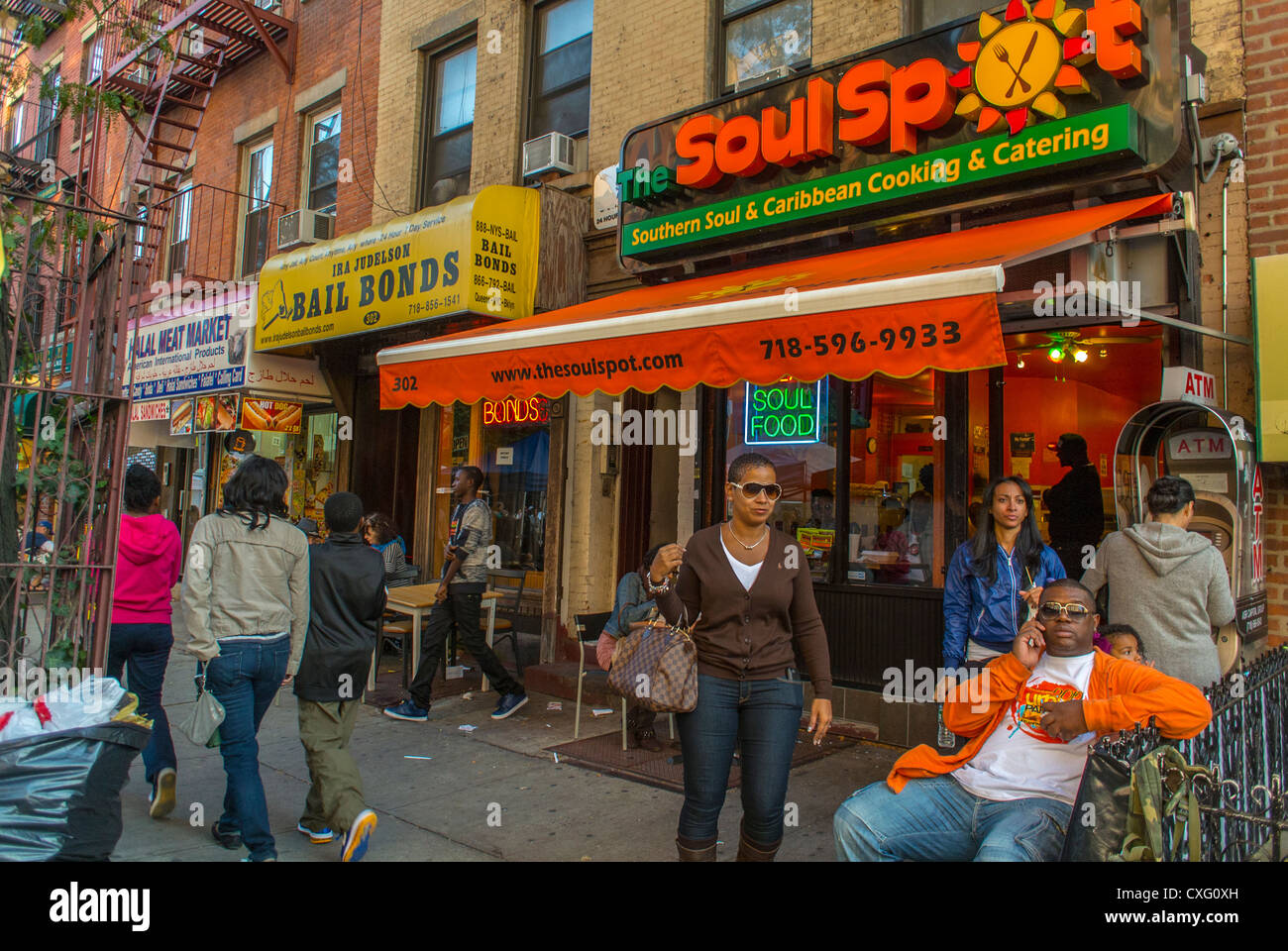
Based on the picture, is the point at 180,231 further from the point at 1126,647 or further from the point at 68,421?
the point at 1126,647

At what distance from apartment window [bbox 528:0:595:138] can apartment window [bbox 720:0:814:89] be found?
1865mm

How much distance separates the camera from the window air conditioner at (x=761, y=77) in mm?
7664

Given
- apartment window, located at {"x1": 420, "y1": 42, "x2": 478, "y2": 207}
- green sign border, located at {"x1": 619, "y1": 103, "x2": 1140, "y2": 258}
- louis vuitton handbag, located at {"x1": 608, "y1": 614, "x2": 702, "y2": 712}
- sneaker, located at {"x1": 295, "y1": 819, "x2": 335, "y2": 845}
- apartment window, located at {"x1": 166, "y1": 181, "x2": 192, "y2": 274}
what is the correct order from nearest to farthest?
louis vuitton handbag, located at {"x1": 608, "y1": 614, "x2": 702, "y2": 712}
sneaker, located at {"x1": 295, "y1": 819, "x2": 335, "y2": 845}
green sign border, located at {"x1": 619, "y1": 103, "x2": 1140, "y2": 258}
apartment window, located at {"x1": 420, "y1": 42, "x2": 478, "y2": 207}
apartment window, located at {"x1": 166, "y1": 181, "x2": 192, "y2": 274}

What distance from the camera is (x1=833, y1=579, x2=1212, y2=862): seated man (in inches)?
116

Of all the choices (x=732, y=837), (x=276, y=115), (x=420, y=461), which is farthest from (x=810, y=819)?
(x=276, y=115)

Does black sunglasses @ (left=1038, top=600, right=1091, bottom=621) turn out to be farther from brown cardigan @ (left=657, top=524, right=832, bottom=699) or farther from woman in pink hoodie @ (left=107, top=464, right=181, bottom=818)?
woman in pink hoodie @ (left=107, top=464, right=181, bottom=818)

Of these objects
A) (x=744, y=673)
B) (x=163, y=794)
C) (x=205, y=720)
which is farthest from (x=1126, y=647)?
(x=163, y=794)

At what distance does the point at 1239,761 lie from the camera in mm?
3404

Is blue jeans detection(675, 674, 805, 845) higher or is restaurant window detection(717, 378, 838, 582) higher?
restaurant window detection(717, 378, 838, 582)

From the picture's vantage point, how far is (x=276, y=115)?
13367mm

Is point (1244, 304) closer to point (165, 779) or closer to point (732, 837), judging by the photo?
point (732, 837)

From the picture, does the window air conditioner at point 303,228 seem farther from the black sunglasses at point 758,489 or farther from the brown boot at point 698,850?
the brown boot at point 698,850

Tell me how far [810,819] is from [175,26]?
14.4 m

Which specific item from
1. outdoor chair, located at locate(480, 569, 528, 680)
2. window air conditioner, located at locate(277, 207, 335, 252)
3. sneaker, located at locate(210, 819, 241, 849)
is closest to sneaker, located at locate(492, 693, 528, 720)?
outdoor chair, located at locate(480, 569, 528, 680)
